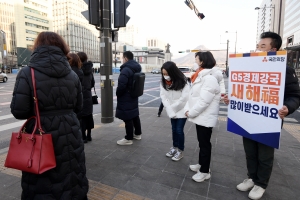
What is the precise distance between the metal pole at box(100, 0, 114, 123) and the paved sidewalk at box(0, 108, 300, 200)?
1124 mm

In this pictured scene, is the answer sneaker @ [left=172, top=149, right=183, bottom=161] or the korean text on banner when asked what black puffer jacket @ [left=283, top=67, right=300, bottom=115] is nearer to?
the korean text on banner

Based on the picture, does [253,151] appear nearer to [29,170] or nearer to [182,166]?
[182,166]

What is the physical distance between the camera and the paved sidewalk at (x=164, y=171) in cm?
275

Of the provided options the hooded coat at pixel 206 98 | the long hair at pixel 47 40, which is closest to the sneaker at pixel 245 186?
the hooded coat at pixel 206 98

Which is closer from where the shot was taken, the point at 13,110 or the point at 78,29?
the point at 13,110

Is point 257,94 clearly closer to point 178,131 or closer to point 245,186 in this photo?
point 245,186

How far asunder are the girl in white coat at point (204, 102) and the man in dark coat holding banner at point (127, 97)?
4.93ft

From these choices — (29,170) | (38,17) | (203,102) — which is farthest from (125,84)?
(38,17)

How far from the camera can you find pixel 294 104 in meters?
2.32

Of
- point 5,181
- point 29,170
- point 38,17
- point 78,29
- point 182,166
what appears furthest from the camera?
point 78,29

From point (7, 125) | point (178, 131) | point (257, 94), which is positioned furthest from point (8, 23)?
point (257, 94)

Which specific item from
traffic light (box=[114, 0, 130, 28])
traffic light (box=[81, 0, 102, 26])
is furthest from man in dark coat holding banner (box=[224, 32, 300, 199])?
traffic light (box=[81, 0, 102, 26])

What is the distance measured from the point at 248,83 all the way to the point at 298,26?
93.4 m

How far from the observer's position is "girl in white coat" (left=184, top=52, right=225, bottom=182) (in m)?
2.81
